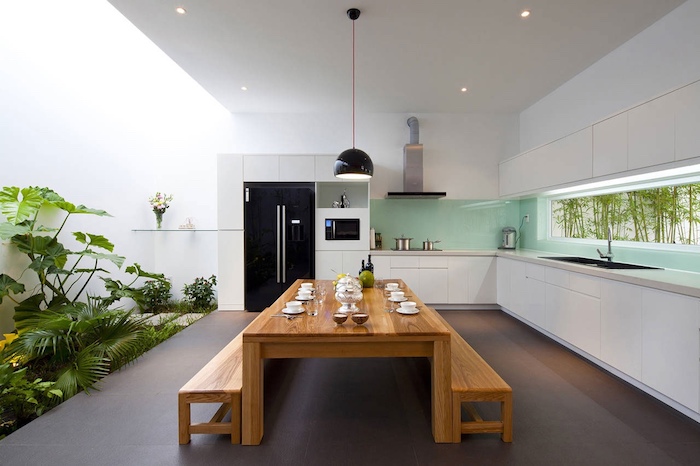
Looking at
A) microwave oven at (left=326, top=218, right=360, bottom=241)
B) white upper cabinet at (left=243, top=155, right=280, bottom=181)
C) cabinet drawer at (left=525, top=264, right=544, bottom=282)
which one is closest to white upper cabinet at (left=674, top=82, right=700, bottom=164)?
cabinet drawer at (left=525, top=264, right=544, bottom=282)

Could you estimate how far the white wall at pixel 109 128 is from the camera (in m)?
3.12

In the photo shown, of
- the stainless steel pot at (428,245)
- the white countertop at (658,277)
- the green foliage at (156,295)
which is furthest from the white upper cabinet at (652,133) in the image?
the green foliage at (156,295)

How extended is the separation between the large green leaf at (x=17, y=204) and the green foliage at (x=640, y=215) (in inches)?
205

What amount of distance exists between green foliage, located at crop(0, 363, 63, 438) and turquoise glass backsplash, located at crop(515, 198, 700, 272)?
15.1ft

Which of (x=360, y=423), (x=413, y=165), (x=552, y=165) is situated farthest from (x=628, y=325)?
(x=413, y=165)

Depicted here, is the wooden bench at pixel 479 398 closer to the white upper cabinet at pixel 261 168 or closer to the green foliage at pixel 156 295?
the white upper cabinet at pixel 261 168

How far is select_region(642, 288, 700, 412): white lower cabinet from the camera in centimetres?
202

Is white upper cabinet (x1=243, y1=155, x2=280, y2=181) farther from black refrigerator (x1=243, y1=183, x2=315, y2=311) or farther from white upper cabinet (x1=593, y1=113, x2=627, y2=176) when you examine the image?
white upper cabinet (x1=593, y1=113, x2=627, y2=176)

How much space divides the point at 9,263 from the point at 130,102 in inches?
104

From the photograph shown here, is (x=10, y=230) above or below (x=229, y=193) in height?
below

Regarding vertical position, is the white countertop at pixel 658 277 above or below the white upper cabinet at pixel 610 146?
below

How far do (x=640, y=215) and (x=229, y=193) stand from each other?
4663mm

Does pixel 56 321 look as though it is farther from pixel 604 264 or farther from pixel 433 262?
pixel 604 264

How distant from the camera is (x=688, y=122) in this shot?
7.37 feet
